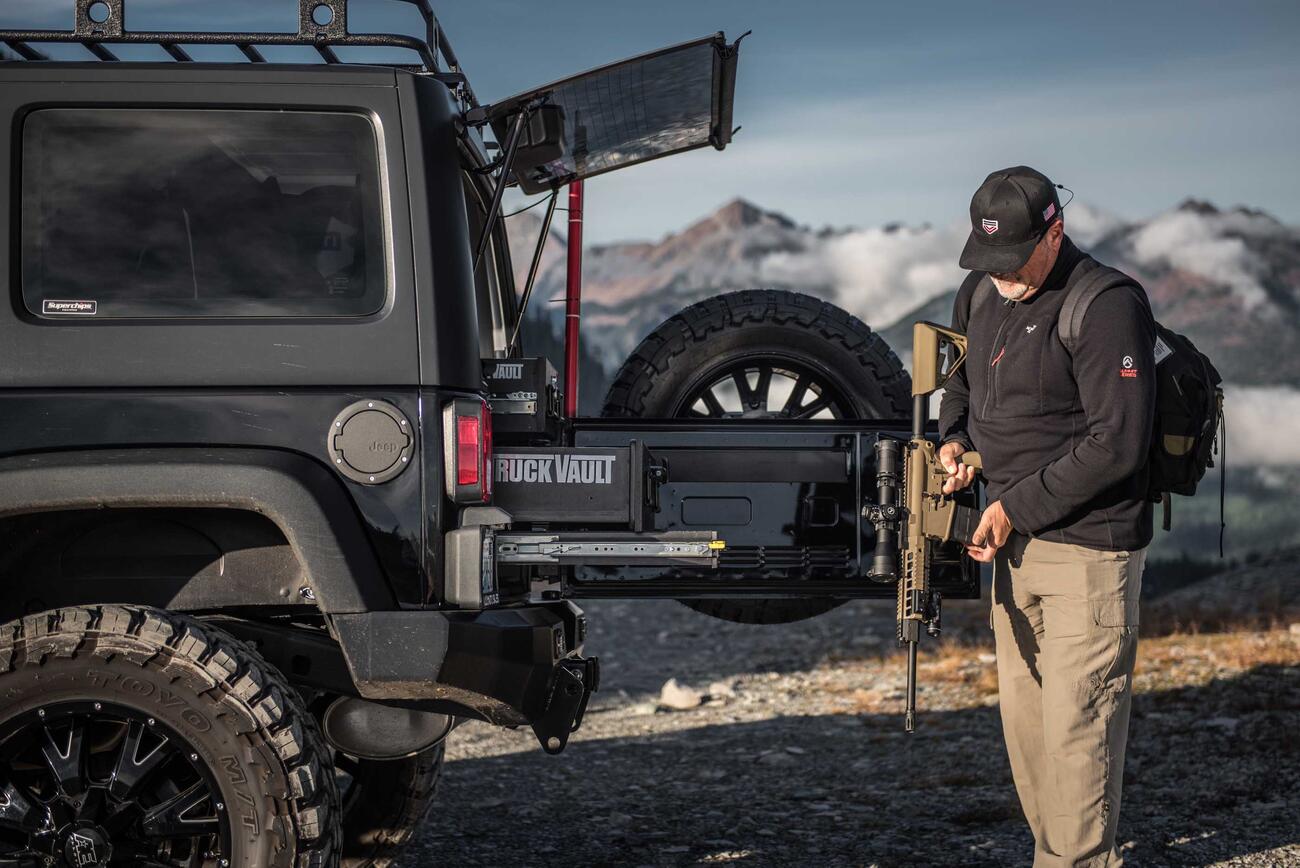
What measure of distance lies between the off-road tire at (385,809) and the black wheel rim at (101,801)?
1230 millimetres

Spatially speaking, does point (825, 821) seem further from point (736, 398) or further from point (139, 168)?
point (139, 168)

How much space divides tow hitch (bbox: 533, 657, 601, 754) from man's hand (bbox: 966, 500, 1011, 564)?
1.22 m

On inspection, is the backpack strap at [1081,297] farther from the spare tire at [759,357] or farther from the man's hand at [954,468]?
the spare tire at [759,357]

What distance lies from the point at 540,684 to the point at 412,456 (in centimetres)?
71

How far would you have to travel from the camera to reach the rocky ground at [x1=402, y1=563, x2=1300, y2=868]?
542 centimetres

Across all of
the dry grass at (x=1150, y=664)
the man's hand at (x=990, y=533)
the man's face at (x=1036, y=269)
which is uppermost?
the man's face at (x=1036, y=269)

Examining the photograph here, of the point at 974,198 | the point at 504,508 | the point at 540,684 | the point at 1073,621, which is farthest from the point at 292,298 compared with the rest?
the point at 1073,621

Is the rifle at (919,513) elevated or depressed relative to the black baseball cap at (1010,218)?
depressed

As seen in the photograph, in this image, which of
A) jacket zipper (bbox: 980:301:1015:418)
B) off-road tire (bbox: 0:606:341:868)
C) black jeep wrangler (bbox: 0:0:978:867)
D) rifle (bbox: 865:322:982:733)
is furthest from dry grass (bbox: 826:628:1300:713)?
off-road tire (bbox: 0:606:341:868)

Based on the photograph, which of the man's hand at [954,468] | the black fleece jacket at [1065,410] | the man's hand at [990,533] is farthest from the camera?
the man's hand at [954,468]

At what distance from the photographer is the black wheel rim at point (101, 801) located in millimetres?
3410

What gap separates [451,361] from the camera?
140 inches

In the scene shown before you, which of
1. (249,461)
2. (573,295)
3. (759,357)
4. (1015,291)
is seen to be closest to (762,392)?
(759,357)

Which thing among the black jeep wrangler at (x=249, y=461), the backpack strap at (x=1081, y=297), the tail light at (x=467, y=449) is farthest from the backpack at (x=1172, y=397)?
the tail light at (x=467, y=449)
